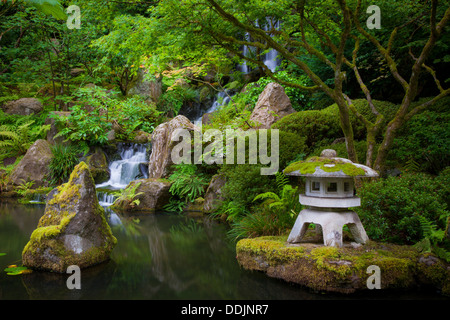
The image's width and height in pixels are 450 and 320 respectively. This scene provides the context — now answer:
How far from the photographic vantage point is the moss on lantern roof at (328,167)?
4383mm

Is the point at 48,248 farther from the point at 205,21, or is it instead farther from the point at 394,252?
the point at 394,252

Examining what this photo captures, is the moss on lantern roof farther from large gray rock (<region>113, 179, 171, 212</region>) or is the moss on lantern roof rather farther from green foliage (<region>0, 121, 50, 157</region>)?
green foliage (<region>0, 121, 50, 157</region>)

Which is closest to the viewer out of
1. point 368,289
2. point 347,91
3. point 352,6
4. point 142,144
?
point 368,289

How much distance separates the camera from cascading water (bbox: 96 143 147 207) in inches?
441

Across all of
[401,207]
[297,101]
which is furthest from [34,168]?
[401,207]

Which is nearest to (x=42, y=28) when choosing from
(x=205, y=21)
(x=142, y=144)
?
(x=142, y=144)

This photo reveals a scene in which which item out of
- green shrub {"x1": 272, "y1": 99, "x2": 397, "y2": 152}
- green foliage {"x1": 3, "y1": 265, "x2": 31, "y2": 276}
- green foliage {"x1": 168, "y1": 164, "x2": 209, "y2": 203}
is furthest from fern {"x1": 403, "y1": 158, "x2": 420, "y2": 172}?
green foliage {"x1": 3, "y1": 265, "x2": 31, "y2": 276}

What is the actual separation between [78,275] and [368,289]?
393cm

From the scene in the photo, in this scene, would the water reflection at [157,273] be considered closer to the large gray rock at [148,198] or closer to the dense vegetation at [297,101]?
the dense vegetation at [297,101]

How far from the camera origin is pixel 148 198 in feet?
33.3

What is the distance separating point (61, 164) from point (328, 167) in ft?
36.8

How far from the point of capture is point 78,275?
4.74 m

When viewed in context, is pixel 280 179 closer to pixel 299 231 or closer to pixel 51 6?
pixel 299 231

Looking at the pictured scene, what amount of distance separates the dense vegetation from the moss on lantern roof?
93 cm
